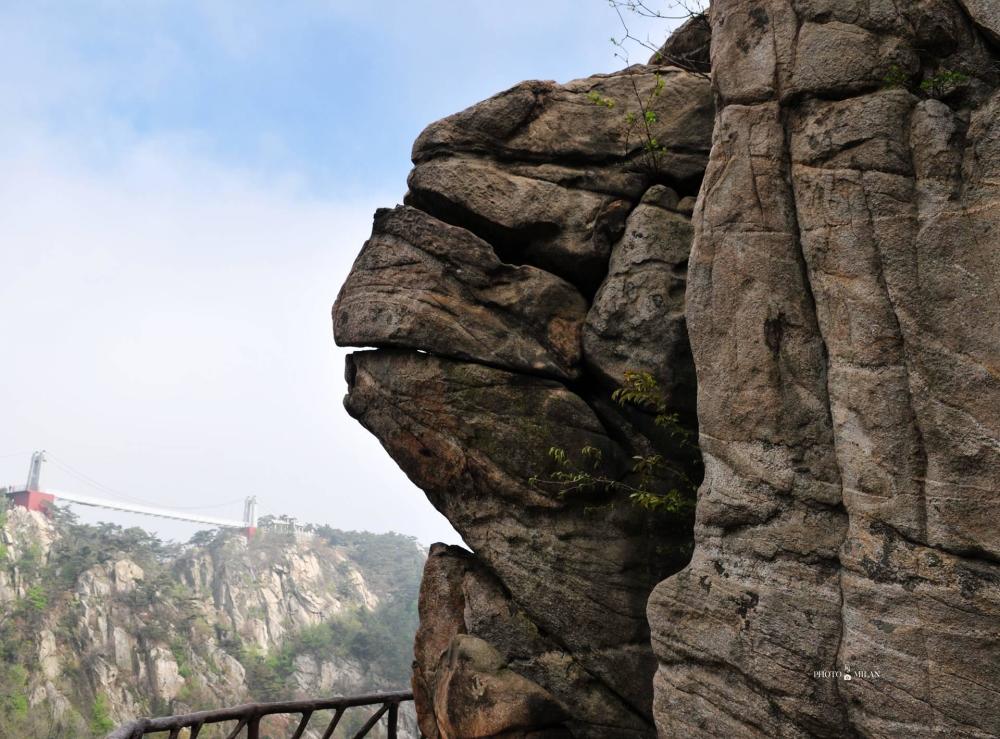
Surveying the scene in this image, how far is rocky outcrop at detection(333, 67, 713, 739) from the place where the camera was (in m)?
8.32

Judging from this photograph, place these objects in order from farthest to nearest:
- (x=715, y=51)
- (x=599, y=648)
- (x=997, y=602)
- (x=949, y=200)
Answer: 1. (x=599, y=648)
2. (x=715, y=51)
3. (x=949, y=200)
4. (x=997, y=602)

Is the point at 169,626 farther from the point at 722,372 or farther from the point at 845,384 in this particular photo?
the point at 845,384

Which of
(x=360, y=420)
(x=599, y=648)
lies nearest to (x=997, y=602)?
(x=599, y=648)

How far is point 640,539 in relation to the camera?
851 centimetres

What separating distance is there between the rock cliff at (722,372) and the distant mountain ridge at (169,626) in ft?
121

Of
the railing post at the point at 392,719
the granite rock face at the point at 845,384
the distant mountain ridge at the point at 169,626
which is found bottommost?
the distant mountain ridge at the point at 169,626

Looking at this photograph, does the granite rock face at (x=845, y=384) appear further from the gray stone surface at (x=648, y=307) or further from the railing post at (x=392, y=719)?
the railing post at (x=392, y=719)

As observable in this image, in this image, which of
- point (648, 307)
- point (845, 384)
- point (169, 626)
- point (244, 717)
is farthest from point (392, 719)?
point (169, 626)

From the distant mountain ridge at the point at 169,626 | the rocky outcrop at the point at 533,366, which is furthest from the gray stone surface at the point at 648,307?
the distant mountain ridge at the point at 169,626

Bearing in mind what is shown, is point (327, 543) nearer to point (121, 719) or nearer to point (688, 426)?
point (121, 719)

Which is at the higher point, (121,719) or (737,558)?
(737,558)

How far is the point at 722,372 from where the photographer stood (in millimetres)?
6898

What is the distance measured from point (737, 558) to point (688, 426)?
2.14 meters

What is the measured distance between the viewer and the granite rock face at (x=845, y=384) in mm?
5637
